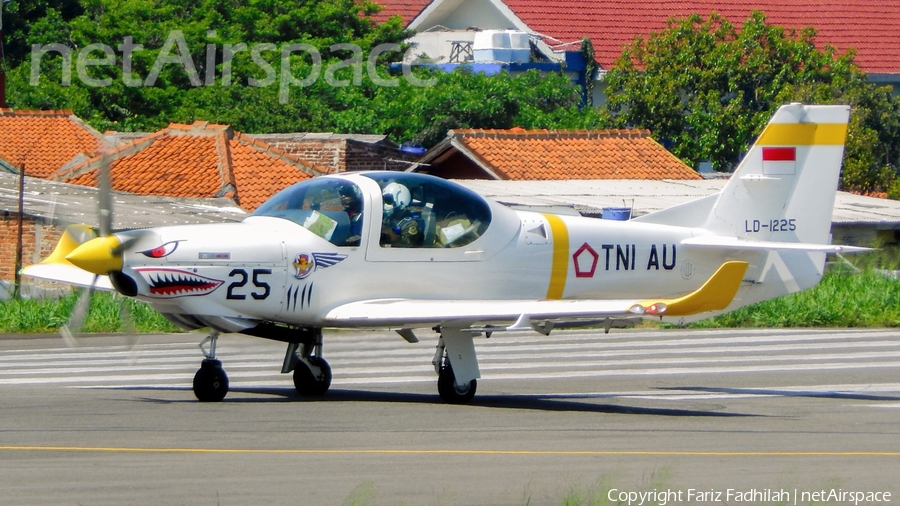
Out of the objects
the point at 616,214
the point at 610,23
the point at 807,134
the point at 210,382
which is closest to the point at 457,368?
the point at 210,382

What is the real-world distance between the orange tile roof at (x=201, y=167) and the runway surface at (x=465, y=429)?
42.7 ft

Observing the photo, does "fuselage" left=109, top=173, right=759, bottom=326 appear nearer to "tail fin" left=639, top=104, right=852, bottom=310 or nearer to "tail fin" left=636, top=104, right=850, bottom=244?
"tail fin" left=639, top=104, right=852, bottom=310

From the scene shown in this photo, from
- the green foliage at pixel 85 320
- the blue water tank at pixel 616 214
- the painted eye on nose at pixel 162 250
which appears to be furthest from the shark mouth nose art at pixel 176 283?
the blue water tank at pixel 616 214

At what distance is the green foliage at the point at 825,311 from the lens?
20.8 meters

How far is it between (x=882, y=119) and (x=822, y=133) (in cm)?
2768

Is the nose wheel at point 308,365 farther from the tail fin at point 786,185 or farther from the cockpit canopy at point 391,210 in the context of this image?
the tail fin at point 786,185

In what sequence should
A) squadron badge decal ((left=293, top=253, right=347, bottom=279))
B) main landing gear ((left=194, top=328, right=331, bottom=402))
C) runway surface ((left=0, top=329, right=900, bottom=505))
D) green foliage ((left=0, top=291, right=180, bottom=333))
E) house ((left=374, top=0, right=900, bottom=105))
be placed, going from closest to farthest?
runway surface ((left=0, top=329, right=900, bottom=505))
squadron badge decal ((left=293, top=253, right=347, bottom=279))
main landing gear ((left=194, top=328, right=331, bottom=402))
green foliage ((left=0, top=291, right=180, bottom=333))
house ((left=374, top=0, right=900, bottom=105))

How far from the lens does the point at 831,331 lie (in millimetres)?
19156

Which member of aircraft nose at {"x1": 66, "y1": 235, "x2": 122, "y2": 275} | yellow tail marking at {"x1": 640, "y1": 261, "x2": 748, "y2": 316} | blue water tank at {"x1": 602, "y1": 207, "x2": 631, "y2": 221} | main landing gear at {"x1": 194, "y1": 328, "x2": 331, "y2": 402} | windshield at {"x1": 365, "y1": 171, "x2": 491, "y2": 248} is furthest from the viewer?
blue water tank at {"x1": 602, "y1": 207, "x2": 631, "y2": 221}

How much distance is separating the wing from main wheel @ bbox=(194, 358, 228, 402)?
3.53 ft

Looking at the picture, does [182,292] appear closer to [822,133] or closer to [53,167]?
[822,133]

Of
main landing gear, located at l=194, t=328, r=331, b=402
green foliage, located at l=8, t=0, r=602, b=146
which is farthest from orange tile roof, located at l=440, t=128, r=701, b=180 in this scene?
main landing gear, located at l=194, t=328, r=331, b=402

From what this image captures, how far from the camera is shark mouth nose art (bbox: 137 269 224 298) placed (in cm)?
1044

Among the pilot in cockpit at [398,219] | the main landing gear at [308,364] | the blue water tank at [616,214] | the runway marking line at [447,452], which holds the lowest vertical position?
the blue water tank at [616,214]
